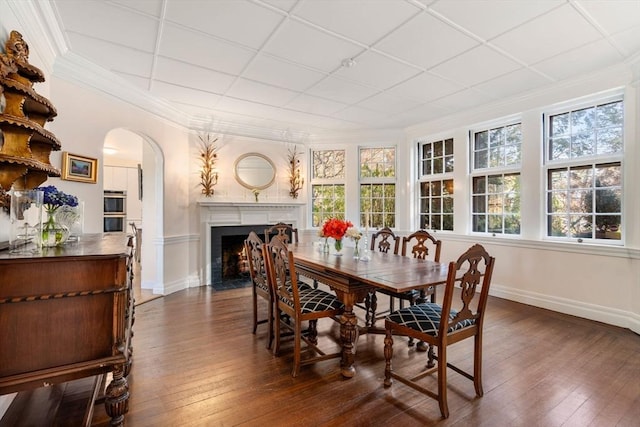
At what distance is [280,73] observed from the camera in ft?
10.5

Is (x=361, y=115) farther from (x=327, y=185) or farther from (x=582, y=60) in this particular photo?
(x=582, y=60)

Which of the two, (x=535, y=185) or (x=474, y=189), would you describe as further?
(x=474, y=189)

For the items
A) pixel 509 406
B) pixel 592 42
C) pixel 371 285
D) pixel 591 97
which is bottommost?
pixel 509 406

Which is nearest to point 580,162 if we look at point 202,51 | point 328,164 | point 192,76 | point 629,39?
point 629,39

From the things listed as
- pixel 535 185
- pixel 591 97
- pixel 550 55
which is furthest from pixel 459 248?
pixel 550 55

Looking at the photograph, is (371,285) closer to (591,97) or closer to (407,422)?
(407,422)

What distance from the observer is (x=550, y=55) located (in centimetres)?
286

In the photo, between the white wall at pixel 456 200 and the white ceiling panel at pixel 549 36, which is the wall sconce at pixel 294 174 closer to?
the white wall at pixel 456 200

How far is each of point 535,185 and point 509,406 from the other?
9.48 ft

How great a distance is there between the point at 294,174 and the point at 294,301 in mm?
3678

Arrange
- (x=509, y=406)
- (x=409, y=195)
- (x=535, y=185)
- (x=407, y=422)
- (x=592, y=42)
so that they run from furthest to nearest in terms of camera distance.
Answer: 1. (x=409, y=195)
2. (x=535, y=185)
3. (x=592, y=42)
4. (x=509, y=406)
5. (x=407, y=422)

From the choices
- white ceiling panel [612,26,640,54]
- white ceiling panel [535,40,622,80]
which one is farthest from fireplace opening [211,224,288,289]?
white ceiling panel [612,26,640,54]

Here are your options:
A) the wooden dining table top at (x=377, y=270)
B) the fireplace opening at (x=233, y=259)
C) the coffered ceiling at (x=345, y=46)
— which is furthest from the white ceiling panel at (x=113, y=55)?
the fireplace opening at (x=233, y=259)

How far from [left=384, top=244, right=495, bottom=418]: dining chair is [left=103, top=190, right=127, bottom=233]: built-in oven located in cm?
702
